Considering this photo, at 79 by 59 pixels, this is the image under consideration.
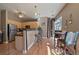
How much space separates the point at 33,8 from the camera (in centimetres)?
214

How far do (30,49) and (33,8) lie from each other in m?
0.69

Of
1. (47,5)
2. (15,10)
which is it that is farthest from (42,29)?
(15,10)

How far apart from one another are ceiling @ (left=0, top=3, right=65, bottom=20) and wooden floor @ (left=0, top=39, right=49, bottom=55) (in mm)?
471

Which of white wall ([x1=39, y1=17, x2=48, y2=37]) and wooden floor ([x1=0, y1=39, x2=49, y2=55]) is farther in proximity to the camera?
white wall ([x1=39, y1=17, x2=48, y2=37])

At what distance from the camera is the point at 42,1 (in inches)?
81.4

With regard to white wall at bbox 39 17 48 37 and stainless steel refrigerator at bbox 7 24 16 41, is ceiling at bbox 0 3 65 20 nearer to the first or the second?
white wall at bbox 39 17 48 37

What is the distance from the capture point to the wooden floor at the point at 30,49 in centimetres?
208

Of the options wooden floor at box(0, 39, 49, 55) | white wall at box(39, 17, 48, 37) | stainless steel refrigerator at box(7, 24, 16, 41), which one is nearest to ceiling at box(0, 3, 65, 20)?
white wall at box(39, 17, 48, 37)

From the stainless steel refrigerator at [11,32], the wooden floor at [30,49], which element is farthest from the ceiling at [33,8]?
the wooden floor at [30,49]

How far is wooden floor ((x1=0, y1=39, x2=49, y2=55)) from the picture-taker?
6.84 feet
